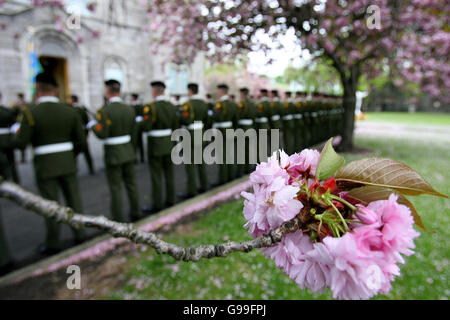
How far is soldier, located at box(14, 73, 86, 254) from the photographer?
378cm

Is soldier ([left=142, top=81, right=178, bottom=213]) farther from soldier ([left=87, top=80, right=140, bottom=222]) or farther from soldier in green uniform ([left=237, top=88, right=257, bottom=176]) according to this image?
soldier in green uniform ([left=237, top=88, right=257, bottom=176])

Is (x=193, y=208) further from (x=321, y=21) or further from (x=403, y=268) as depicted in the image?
(x=321, y=21)

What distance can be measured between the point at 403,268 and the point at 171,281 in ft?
7.83

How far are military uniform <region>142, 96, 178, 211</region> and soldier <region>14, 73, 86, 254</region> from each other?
1518mm

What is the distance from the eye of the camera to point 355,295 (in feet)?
1.84

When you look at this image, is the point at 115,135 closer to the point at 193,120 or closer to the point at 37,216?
the point at 193,120

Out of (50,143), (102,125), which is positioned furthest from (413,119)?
(50,143)

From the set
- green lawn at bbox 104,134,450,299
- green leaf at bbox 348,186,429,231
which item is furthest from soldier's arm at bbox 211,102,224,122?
green leaf at bbox 348,186,429,231

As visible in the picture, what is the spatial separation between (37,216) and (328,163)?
6.00 metres

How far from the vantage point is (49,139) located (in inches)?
155

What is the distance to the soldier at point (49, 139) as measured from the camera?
378cm
